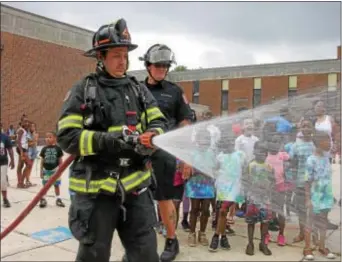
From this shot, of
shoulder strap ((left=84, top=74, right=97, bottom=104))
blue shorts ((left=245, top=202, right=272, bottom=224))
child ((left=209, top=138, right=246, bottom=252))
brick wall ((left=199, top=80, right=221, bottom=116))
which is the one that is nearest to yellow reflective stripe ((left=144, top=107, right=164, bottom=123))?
shoulder strap ((left=84, top=74, right=97, bottom=104))

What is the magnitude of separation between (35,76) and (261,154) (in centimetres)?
2163

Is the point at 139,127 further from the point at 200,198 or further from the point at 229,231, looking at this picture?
the point at 229,231

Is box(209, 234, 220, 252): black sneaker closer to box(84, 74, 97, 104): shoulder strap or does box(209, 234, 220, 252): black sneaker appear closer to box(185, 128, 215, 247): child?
box(185, 128, 215, 247): child

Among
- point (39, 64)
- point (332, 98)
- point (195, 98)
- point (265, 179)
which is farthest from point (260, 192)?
point (195, 98)

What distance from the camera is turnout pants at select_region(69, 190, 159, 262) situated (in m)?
2.29

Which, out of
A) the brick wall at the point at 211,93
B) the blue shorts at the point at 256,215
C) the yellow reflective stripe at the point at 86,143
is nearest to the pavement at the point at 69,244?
the blue shorts at the point at 256,215

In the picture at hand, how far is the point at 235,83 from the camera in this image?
38.7 metres

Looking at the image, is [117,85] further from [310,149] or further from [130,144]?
[310,149]

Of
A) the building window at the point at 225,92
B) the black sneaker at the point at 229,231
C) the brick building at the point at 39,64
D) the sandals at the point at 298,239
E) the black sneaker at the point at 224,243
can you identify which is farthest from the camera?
the building window at the point at 225,92

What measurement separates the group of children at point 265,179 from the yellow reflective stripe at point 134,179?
21.5 inches

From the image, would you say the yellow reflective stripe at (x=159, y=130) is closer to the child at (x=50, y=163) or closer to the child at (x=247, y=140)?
the child at (x=247, y=140)

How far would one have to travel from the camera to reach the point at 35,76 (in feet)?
75.5

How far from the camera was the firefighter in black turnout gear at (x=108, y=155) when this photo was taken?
224cm

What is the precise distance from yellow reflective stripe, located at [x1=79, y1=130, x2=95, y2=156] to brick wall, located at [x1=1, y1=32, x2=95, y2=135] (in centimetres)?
1886
